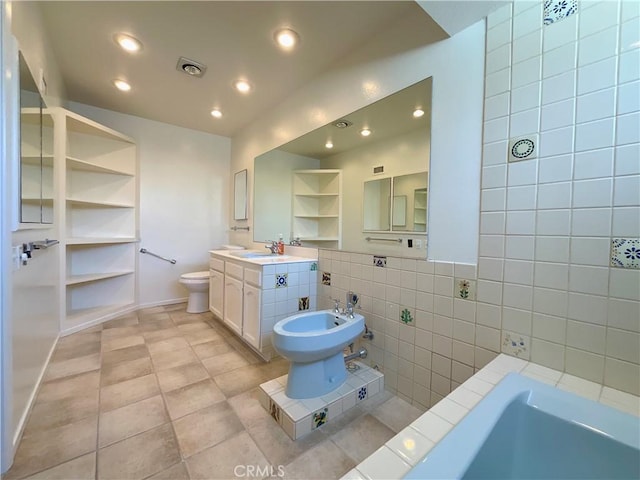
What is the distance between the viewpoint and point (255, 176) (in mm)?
3133

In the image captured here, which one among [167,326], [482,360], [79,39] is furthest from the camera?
[167,326]

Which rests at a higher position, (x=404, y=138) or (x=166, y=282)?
(x=404, y=138)

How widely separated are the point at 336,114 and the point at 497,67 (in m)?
1.11

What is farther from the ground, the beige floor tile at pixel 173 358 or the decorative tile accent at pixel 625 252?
the decorative tile accent at pixel 625 252

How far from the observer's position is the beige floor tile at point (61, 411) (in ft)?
4.47

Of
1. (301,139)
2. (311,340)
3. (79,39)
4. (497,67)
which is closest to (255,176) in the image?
(301,139)

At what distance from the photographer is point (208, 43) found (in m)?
1.91

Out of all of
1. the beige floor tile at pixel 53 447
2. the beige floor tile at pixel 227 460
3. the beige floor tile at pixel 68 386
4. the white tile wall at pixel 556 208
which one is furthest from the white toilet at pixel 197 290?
the white tile wall at pixel 556 208

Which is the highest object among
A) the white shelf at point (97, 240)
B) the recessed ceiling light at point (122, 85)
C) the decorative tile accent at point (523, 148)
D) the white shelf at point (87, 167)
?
the recessed ceiling light at point (122, 85)

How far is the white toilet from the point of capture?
311 centimetres

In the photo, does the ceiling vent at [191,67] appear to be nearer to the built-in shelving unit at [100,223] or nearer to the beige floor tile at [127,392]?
the built-in shelving unit at [100,223]

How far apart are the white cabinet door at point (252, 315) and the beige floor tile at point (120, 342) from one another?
1029mm

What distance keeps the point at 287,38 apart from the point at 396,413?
2520 millimetres

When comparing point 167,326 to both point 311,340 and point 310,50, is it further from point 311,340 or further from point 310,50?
point 310,50
